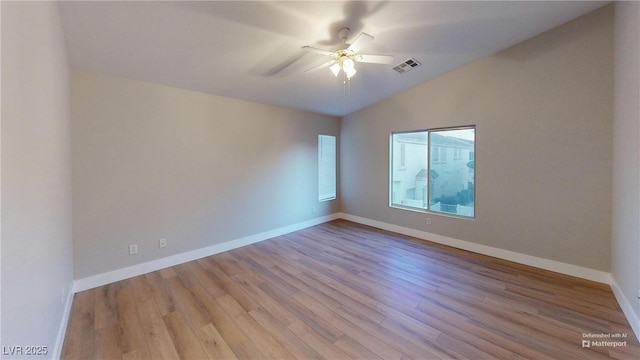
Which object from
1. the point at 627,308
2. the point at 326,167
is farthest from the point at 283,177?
the point at 627,308

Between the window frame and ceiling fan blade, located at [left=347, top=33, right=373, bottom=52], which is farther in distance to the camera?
the window frame

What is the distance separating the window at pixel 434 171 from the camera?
148 inches

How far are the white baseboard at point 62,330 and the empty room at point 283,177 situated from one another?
32mm

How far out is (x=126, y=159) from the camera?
9.39 ft

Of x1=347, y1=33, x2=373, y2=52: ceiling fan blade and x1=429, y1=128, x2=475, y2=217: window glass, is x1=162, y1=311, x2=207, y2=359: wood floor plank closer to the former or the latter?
x1=347, y1=33, x2=373, y2=52: ceiling fan blade

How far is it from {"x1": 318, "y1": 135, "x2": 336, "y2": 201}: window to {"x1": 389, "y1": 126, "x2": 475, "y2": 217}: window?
139 centimetres

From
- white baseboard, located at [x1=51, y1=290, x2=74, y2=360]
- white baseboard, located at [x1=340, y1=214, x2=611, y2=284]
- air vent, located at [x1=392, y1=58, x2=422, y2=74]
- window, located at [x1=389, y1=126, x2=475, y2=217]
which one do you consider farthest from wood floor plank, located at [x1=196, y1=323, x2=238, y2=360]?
air vent, located at [x1=392, y1=58, x2=422, y2=74]

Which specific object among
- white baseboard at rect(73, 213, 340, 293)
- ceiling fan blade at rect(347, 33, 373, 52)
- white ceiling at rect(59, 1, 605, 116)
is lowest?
white baseboard at rect(73, 213, 340, 293)

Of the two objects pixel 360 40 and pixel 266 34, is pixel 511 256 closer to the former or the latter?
pixel 360 40

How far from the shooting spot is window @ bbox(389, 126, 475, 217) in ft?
12.4

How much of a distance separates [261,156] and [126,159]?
1.83 m

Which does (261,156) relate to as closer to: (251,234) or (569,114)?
(251,234)

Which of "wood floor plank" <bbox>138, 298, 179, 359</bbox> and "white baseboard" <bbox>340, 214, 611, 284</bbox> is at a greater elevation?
"white baseboard" <bbox>340, 214, 611, 284</bbox>

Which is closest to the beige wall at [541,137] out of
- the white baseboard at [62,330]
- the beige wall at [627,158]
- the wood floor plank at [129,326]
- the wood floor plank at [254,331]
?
the beige wall at [627,158]
